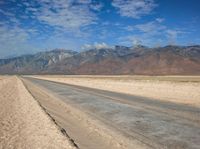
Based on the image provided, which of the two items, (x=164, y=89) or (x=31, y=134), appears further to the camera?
(x=164, y=89)

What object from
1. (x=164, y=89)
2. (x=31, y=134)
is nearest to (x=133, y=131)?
(x=31, y=134)

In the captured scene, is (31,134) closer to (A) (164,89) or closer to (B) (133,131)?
(B) (133,131)

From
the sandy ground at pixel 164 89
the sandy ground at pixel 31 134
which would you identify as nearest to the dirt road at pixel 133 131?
the sandy ground at pixel 31 134

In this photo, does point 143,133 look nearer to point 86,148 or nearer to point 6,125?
point 86,148

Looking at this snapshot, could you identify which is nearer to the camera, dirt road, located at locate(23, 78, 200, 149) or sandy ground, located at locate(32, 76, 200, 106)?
dirt road, located at locate(23, 78, 200, 149)

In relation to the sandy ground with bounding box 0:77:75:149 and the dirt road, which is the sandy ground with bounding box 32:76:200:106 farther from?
the sandy ground with bounding box 0:77:75:149

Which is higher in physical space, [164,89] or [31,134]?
[31,134]

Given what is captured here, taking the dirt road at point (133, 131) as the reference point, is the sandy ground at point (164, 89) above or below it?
below

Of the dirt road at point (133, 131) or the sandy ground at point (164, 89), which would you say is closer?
the dirt road at point (133, 131)

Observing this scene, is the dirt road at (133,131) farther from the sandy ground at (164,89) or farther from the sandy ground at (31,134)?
the sandy ground at (164,89)

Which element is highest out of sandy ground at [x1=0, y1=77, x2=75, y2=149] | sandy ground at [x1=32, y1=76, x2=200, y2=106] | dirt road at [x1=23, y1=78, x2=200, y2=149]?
sandy ground at [x1=0, y1=77, x2=75, y2=149]

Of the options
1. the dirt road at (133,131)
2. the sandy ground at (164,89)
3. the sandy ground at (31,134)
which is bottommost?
the sandy ground at (164,89)

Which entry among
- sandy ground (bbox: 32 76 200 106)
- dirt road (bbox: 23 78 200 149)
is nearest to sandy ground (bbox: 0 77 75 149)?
dirt road (bbox: 23 78 200 149)

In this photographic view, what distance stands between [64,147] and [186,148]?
3.52 m
